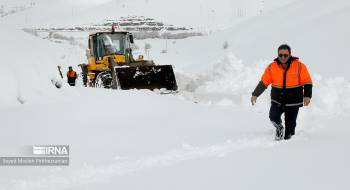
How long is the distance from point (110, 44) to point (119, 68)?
307 cm

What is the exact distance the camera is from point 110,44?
16188mm

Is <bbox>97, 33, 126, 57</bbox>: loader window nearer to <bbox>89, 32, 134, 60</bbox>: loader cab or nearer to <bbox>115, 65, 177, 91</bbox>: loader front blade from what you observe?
<bbox>89, 32, 134, 60</bbox>: loader cab

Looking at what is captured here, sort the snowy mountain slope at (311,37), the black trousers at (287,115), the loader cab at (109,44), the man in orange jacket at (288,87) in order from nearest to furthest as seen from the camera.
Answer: the man in orange jacket at (288,87) < the black trousers at (287,115) < the snowy mountain slope at (311,37) < the loader cab at (109,44)

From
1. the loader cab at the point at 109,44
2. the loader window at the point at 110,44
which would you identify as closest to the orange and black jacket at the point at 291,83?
the loader cab at the point at 109,44

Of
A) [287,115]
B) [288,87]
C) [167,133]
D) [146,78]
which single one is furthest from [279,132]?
[146,78]

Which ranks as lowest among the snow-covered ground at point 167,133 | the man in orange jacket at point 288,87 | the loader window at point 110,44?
the snow-covered ground at point 167,133

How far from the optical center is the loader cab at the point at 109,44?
1605 cm

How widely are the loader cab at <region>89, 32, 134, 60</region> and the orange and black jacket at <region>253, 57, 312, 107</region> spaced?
32.3 ft

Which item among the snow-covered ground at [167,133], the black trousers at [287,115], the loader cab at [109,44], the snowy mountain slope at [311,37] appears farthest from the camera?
the loader cab at [109,44]

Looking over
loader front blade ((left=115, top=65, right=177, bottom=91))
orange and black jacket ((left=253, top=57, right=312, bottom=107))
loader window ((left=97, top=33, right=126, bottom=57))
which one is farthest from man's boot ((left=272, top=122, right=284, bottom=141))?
loader window ((left=97, top=33, right=126, bottom=57))

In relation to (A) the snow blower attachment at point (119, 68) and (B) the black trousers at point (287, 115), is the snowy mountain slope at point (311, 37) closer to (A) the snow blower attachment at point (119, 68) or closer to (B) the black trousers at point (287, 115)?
(A) the snow blower attachment at point (119, 68)

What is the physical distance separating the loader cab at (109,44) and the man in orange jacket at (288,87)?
9.82 metres

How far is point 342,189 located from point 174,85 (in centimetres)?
931

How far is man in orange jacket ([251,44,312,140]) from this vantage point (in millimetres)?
6555
